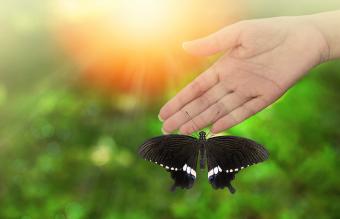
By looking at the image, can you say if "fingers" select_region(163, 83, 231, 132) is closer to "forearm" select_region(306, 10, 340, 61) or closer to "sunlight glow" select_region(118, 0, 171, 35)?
"forearm" select_region(306, 10, 340, 61)

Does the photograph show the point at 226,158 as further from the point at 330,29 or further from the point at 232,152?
the point at 330,29

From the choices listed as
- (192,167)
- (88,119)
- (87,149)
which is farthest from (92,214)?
(192,167)

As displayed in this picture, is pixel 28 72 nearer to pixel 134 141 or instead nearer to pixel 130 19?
pixel 130 19

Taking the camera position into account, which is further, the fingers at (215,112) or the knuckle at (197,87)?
the knuckle at (197,87)

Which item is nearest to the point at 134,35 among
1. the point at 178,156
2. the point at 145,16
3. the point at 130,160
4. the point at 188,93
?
the point at 145,16

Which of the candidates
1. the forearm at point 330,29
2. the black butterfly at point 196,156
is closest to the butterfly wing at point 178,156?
the black butterfly at point 196,156

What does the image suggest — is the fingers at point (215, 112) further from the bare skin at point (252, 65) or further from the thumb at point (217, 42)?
the thumb at point (217, 42)
